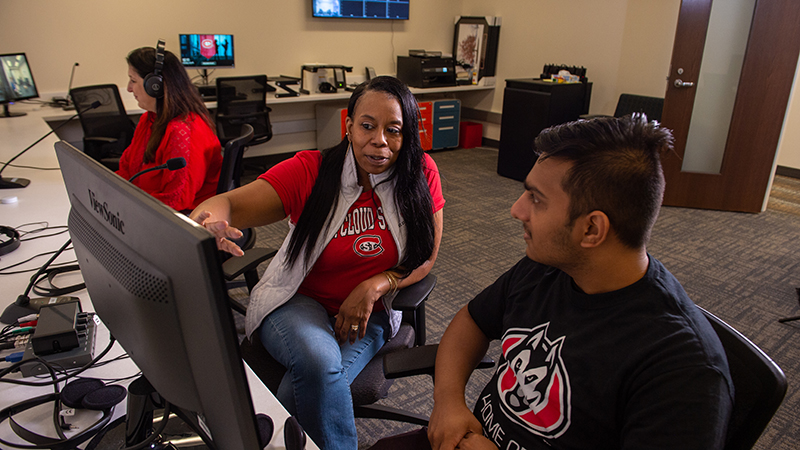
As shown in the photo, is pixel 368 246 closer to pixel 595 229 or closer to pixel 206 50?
pixel 595 229

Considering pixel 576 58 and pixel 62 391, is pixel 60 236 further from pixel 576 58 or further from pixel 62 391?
pixel 576 58

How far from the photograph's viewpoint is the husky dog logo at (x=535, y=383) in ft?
2.81

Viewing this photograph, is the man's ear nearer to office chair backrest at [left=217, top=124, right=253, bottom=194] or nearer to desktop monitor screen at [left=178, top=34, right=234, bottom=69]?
office chair backrest at [left=217, top=124, right=253, bottom=194]

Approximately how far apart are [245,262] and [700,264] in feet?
8.81

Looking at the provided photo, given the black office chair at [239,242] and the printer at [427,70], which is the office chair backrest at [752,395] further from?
the printer at [427,70]

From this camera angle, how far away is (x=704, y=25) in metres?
3.61

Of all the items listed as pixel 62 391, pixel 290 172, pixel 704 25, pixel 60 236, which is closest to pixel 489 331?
pixel 290 172

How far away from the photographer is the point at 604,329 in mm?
831

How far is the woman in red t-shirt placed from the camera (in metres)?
1.35

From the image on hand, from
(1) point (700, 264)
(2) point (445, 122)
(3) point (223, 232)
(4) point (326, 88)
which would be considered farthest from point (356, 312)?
(2) point (445, 122)

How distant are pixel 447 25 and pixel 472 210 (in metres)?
3.05

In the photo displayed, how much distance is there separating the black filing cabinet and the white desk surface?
354 centimetres

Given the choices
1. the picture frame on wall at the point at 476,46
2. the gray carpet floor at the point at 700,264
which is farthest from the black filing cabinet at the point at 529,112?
the picture frame on wall at the point at 476,46

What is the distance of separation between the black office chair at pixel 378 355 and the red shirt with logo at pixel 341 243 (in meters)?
0.11
